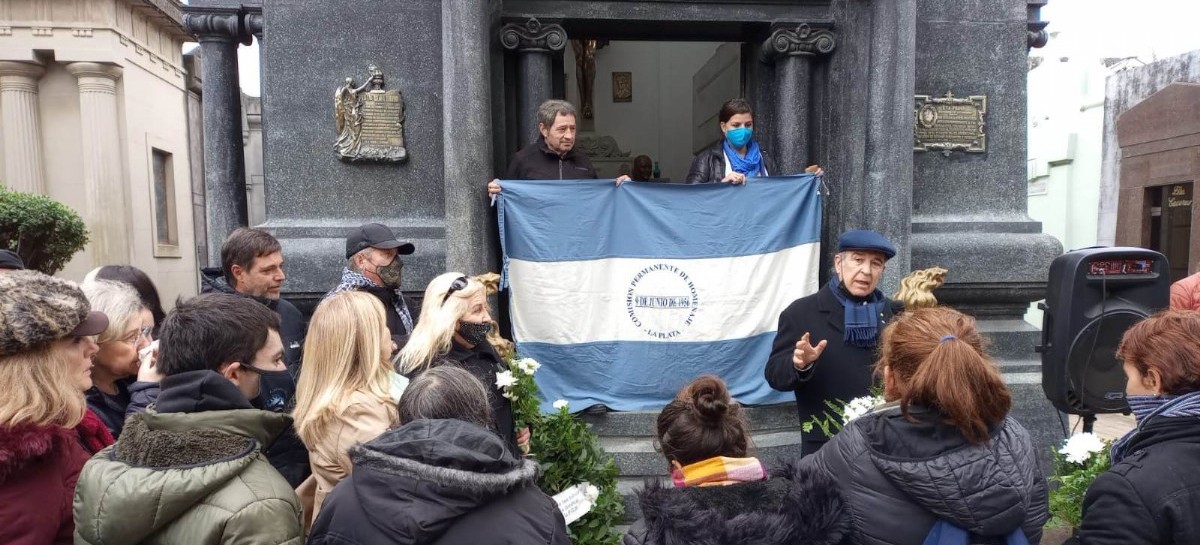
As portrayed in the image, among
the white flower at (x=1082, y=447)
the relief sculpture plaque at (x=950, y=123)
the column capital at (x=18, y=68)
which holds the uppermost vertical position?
the column capital at (x=18, y=68)

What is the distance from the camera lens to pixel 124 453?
1.82 meters

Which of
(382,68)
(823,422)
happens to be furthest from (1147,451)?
(382,68)

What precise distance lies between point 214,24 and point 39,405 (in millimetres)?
4583

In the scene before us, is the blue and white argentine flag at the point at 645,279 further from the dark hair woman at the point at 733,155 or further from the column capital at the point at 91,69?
the column capital at the point at 91,69

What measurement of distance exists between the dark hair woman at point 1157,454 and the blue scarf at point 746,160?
10.5ft

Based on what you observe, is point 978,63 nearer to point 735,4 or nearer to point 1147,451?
point 735,4

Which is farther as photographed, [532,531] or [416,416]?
[416,416]

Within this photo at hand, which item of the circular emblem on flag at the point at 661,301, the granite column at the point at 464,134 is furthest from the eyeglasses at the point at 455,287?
the circular emblem on flag at the point at 661,301

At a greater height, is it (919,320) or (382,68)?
(382,68)

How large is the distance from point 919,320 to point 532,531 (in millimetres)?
1294

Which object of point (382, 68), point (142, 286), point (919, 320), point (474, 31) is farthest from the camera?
point (382, 68)

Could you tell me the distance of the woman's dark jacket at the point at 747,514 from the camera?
1853 mm

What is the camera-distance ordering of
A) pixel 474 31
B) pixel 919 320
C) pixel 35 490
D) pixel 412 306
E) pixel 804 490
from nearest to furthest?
pixel 35 490, pixel 804 490, pixel 919 320, pixel 412 306, pixel 474 31

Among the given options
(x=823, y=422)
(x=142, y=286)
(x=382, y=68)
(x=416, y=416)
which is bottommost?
(x=823, y=422)
